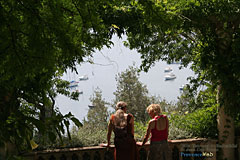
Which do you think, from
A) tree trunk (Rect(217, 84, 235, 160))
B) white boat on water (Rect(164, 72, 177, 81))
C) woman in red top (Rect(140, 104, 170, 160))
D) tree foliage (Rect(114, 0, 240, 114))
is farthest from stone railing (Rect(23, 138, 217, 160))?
white boat on water (Rect(164, 72, 177, 81))

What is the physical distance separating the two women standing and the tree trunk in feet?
5.30

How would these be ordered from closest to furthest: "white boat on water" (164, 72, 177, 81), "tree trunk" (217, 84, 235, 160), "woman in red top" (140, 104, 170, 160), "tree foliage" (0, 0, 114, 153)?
"tree foliage" (0, 0, 114, 153)
"woman in red top" (140, 104, 170, 160)
"tree trunk" (217, 84, 235, 160)
"white boat on water" (164, 72, 177, 81)

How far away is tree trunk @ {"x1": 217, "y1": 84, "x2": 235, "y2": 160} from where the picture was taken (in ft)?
18.9

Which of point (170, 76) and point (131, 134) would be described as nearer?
point (131, 134)

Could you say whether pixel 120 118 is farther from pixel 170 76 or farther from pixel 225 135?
pixel 170 76

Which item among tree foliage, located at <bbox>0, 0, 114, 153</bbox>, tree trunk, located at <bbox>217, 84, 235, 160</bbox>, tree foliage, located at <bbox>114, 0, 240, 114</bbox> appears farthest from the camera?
tree trunk, located at <bbox>217, 84, 235, 160</bbox>

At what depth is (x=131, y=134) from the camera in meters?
4.73

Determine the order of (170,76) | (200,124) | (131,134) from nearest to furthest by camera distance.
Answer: (131,134) < (200,124) < (170,76)

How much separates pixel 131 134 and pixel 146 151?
1081 millimetres

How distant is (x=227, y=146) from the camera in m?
5.75

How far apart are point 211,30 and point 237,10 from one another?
638 millimetres

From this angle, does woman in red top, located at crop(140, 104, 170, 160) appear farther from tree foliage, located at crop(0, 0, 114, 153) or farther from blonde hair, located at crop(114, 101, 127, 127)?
tree foliage, located at crop(0, 0, 114, 153)

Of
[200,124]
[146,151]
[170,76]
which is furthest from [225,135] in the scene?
[170,76]

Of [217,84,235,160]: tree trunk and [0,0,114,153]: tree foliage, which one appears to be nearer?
[0,0,114,153]: tree foliage
